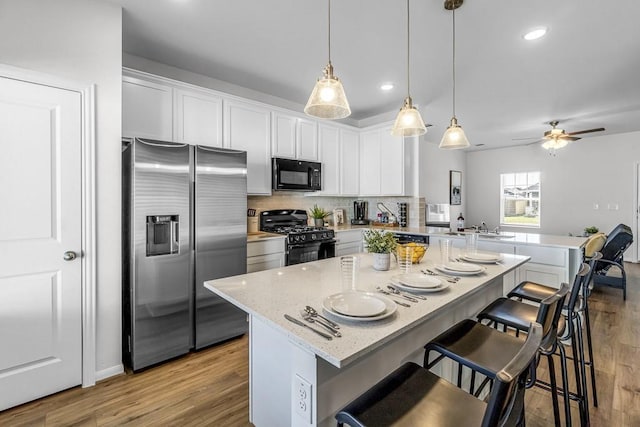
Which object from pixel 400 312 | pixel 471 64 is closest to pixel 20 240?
pixel 400 312

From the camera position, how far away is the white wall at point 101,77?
200 cm

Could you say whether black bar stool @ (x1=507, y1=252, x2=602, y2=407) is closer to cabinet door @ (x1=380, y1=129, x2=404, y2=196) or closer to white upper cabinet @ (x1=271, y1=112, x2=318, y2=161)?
cabinet door @ (x1=380, y1=129, x2=404, y2=196)

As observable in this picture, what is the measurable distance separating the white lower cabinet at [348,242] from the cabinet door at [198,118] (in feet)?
6.12

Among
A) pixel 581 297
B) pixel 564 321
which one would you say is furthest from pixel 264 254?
pixel 581 297

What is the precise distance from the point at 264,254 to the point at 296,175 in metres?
1.11

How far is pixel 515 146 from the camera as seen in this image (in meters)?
7.72

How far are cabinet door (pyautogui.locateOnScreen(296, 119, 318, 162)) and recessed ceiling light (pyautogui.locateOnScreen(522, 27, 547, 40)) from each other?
238 cm

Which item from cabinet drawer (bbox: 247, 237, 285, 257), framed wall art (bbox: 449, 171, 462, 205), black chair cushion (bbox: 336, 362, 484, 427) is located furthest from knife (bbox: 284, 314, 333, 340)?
framed wall art (bbox: 449, 171, 462, 205)

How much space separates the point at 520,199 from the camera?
779 cm

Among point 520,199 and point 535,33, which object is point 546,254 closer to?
point 535,33

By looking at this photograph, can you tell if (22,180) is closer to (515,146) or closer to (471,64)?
(471,64)

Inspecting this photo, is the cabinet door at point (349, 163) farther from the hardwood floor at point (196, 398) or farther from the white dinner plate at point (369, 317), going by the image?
the white dinner plate at point (369, 317)

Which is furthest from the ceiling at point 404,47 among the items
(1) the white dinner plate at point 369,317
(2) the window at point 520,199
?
(2) the window at point 520,199

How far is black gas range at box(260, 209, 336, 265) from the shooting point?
3.41 m
